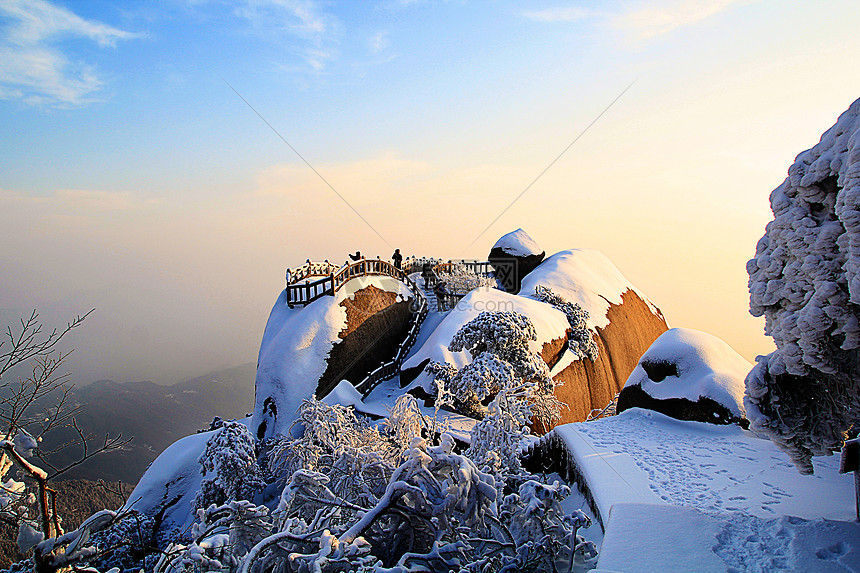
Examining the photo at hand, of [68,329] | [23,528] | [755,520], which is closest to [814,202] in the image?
[755,520]

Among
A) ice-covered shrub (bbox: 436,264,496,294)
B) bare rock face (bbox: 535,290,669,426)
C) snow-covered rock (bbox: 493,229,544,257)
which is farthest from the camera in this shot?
snow-covered rock (bbox: 493,229,544,257)

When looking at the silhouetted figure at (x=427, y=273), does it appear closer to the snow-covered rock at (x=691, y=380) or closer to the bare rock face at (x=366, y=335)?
the bare rock face at (x=366, y=335)

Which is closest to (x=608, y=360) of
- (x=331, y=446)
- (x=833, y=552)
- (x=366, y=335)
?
(x=366, y=335)

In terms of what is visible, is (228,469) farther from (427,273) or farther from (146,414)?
(146,414)

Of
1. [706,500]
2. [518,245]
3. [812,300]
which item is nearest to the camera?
[812,300]

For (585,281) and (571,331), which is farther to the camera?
(585,281)

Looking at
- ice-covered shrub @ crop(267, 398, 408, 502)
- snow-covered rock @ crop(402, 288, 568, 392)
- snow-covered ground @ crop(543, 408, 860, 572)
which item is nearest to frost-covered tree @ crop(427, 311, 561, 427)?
snow-covered rock @ crop(402, 288, 568, 392)

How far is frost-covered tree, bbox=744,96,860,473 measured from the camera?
11.3 ft

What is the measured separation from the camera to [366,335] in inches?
658

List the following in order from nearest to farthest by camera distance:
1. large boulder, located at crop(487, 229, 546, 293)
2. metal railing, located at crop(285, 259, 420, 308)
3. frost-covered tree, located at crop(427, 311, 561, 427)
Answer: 1. frost-covered tree, located at crop(427, 311, 561, 427)
2. metal railing, located at crop(285, 259, 420, 308)
3. large boulder, located at crop(487, 229, 546, 293)

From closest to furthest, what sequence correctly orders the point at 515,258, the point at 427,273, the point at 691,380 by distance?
the point at 691,380
the point at 427,273
the point at 515,258

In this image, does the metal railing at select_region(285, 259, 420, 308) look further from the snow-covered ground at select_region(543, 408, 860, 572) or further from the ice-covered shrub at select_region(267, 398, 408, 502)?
the snow-covered ground at select_region(543, 408, 860, 572)

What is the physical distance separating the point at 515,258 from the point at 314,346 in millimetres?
13803

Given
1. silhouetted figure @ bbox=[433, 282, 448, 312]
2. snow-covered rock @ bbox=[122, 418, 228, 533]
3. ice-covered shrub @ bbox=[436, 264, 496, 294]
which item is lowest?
snow-covered rock @ bbox=[122, 418, 228, 533]
